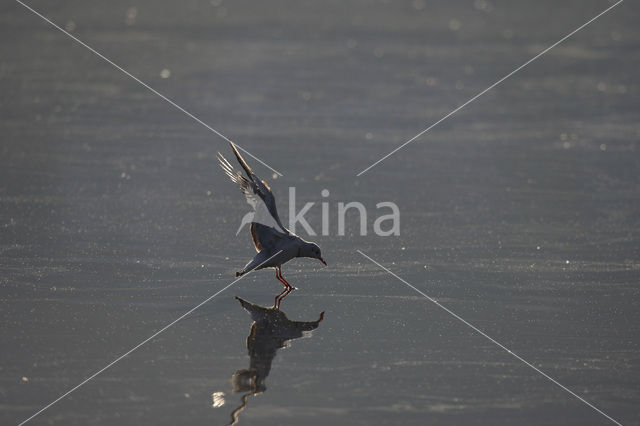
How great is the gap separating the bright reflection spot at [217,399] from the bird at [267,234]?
1.78 metres

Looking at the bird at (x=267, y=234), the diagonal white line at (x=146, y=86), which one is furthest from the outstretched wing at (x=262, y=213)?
the diagonal white line at (x=146, y=86)

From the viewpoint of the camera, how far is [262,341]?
7336mm

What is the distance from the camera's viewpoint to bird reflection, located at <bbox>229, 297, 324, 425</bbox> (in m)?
6.55

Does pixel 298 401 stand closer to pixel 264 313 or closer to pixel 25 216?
pixel 264 313

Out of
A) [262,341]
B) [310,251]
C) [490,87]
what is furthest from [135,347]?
[490,87]

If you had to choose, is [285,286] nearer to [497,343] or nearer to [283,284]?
[283,284]

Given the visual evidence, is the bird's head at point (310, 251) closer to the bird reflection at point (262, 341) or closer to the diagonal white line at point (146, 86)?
the bird reflection at point (262, 341)

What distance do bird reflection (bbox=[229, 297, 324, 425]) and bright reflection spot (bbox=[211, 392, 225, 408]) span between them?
12 centimetres

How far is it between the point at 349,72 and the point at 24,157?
6.62 meters

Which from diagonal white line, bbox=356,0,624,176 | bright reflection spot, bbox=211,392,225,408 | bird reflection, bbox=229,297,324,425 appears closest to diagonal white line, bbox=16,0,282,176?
diagonal white line, bbox=356,0,624,176

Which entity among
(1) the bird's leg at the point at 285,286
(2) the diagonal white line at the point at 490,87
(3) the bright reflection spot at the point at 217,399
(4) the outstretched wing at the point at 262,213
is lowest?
(3) the bright reflection spot at the point at 217,399

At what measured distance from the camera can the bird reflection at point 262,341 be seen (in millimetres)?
6547

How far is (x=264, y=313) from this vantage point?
789cm

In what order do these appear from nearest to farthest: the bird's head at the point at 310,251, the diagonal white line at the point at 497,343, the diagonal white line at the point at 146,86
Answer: the diagonal white line at the point at 497,343
the bird's head at the point at 310,251
the diagonal white line at the point at 146,86
